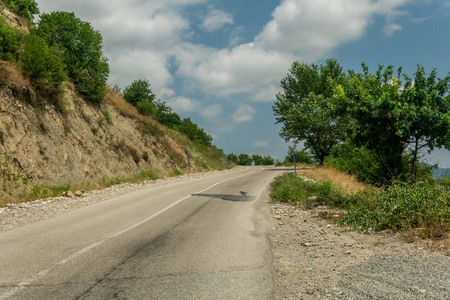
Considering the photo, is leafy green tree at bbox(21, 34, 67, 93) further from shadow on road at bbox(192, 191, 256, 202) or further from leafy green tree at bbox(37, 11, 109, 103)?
shadow on road at bbox(192, 191, 256, 202)

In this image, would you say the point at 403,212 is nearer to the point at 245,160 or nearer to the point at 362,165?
the point at 362,165

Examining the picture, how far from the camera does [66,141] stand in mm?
18203

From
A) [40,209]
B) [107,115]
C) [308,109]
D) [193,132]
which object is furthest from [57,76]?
[193,132]

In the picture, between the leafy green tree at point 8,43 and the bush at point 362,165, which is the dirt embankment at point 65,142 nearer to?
the leafy green tree at point 8,43

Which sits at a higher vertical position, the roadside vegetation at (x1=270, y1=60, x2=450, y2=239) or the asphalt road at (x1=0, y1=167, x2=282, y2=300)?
the roadside vegetation at (x1=270, y1=60, x2=450, y2=239)

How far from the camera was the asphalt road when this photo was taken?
3.95 m

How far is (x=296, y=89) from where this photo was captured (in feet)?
126

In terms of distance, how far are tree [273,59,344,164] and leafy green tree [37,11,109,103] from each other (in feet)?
68.7

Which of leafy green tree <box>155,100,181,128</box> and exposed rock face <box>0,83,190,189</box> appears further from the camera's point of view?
leafy green tree <box>155,100,181,128</box>

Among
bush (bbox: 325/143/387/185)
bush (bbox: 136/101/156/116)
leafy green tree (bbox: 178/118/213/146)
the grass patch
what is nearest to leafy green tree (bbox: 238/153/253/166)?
leafy green tree (bbox: 178/118/213/146)

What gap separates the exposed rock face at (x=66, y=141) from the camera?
47.5 ft

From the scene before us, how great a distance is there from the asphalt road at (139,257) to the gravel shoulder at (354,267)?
17.0 inches

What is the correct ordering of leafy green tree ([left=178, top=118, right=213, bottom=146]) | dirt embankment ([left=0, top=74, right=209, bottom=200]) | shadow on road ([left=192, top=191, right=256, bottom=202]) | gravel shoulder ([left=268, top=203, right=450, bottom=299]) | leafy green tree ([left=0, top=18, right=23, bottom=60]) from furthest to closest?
leafy green tree ([left=178, top=118, right=213, bottom=146])
leafy green tree ([left=0, top=18, right=23, bottom=60])
dirt embankment ([left=0, top=74, right=209, bottom=200])
shadow on road ([left=192, top=191, right=256, bottom=202])
gravel shoulder ([left=268, top=203, right=450, bottom=299])

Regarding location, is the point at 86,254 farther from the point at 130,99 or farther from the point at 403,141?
the point at 130,99
